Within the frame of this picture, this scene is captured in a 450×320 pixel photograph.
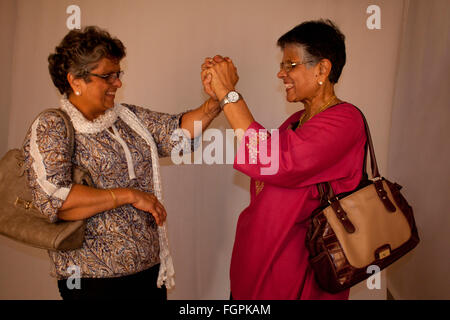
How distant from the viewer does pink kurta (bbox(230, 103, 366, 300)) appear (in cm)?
134

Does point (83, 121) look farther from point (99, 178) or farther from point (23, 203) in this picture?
point (23, 203)

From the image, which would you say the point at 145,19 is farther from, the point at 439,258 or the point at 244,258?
the point at 439,258

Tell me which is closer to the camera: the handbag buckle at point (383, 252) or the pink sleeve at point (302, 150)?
the pink sleeve at point (302, 150)

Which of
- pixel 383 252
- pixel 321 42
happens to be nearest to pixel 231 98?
pixel 321 42

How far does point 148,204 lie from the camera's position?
1547mm

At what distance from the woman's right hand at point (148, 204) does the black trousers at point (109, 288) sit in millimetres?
275

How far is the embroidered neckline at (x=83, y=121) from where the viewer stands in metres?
1.49

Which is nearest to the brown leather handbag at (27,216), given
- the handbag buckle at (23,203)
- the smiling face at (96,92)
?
the handbag buckle at (23,203)

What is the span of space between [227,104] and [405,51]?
183cm

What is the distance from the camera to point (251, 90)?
8.29ft

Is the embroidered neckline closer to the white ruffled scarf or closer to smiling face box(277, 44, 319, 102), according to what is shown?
the white ruffled scarf

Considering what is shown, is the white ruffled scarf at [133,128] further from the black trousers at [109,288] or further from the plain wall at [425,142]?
the plain wall at [425,142]

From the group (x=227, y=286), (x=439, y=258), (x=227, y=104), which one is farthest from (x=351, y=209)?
(x=227, y=286)

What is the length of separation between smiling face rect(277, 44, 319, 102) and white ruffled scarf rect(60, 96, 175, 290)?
2.16ft
